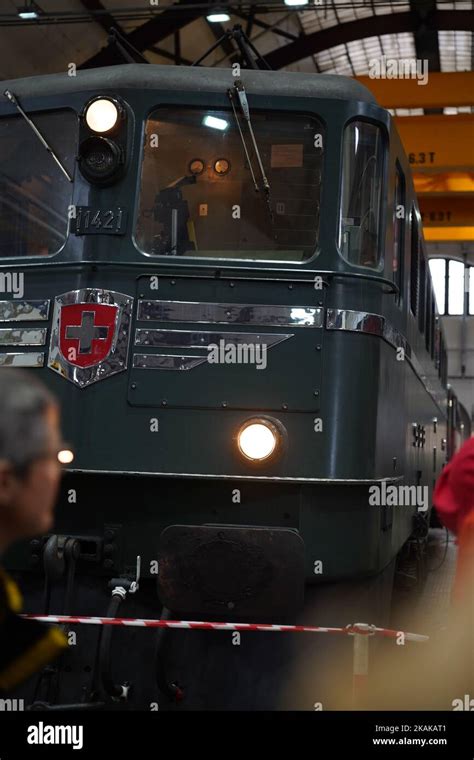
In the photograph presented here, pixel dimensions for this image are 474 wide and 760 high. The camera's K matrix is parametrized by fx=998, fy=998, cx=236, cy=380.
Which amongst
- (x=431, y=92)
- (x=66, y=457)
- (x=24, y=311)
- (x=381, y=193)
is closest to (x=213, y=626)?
(x=66, y=457)

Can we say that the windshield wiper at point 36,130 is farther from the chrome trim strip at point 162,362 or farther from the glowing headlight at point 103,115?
the chrome trim strip at point 162,362

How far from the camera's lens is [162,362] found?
16.1ft

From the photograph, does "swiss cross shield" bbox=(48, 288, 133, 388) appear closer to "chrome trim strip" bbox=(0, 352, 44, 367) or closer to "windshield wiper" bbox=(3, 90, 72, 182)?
"chrome trim strip" bbox=(0, 352, 44, 367)

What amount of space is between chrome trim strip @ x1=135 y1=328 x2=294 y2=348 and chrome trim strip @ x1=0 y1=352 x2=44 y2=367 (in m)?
0.52

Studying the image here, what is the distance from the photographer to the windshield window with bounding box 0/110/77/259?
17.0ft

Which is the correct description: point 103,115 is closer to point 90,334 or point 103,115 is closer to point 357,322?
point 90,334

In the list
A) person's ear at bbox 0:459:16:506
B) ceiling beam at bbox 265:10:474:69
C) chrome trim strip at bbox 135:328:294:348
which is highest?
ceiling beam at bbox 265:10:474:69

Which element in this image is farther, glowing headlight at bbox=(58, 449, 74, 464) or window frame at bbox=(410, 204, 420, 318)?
window frame at bbox=(410, 204, 420, 318)

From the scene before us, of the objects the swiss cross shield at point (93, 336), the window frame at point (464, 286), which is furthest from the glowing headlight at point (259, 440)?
the window frame at point (464, 286)

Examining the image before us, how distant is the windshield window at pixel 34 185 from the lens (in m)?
5.18

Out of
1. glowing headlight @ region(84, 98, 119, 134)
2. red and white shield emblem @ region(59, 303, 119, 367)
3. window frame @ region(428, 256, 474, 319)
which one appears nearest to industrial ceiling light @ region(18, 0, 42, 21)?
glowing headlight @ region(84, 98, 119, 134)

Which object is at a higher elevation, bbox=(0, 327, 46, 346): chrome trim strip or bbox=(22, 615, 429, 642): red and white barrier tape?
bbox=(0, 327, 46, 346): chrome trim strip

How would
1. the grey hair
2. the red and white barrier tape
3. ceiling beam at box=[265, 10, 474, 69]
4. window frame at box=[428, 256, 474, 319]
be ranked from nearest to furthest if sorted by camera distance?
the grey hair < the red and white barrier tape < ceiling beam at box=[265, 10, 474, 69] < window frame at box=[428, 256, 474, 319]

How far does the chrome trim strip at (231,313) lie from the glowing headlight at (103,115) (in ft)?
3.03
